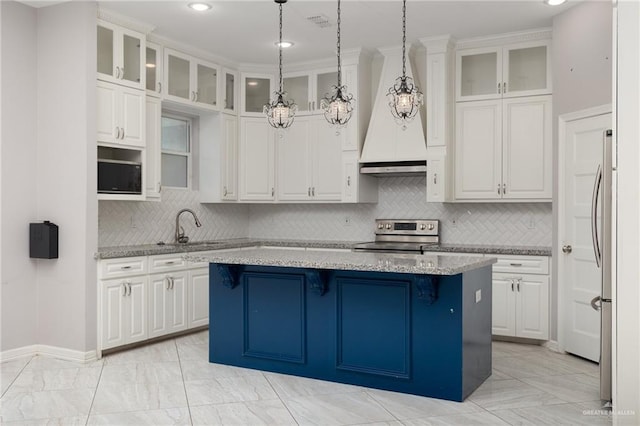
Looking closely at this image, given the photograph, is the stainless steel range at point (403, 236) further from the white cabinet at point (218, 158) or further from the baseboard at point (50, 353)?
the baseboard at point (50, 353)

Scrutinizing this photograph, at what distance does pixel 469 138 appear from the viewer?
20.1ft

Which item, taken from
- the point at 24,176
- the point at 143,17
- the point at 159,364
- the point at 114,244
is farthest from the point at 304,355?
the point at 143,17

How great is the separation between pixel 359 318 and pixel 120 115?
2.78m

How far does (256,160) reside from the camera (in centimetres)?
716

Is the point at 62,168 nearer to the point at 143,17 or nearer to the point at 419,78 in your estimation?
the point at 143,17

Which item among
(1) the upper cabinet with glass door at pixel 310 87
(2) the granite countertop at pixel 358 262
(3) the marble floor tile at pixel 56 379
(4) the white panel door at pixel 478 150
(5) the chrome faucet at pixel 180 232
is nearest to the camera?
(2) the granite countertop at pixel 358 262

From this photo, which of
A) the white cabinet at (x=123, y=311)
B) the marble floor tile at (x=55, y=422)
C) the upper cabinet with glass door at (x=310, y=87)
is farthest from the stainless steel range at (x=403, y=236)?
the marble floor tile at (x=55, y=422)

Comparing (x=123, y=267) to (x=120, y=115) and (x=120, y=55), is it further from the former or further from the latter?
(x=120, y=55)

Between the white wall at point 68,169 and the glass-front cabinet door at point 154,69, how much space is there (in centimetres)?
82

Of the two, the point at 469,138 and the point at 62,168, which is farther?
the point at 469,138

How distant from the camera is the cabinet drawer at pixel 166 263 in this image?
5.59m

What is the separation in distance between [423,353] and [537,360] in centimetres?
153

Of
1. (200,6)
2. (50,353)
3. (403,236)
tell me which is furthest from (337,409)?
(200,6)

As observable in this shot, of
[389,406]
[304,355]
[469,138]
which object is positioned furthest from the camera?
[469,138]
